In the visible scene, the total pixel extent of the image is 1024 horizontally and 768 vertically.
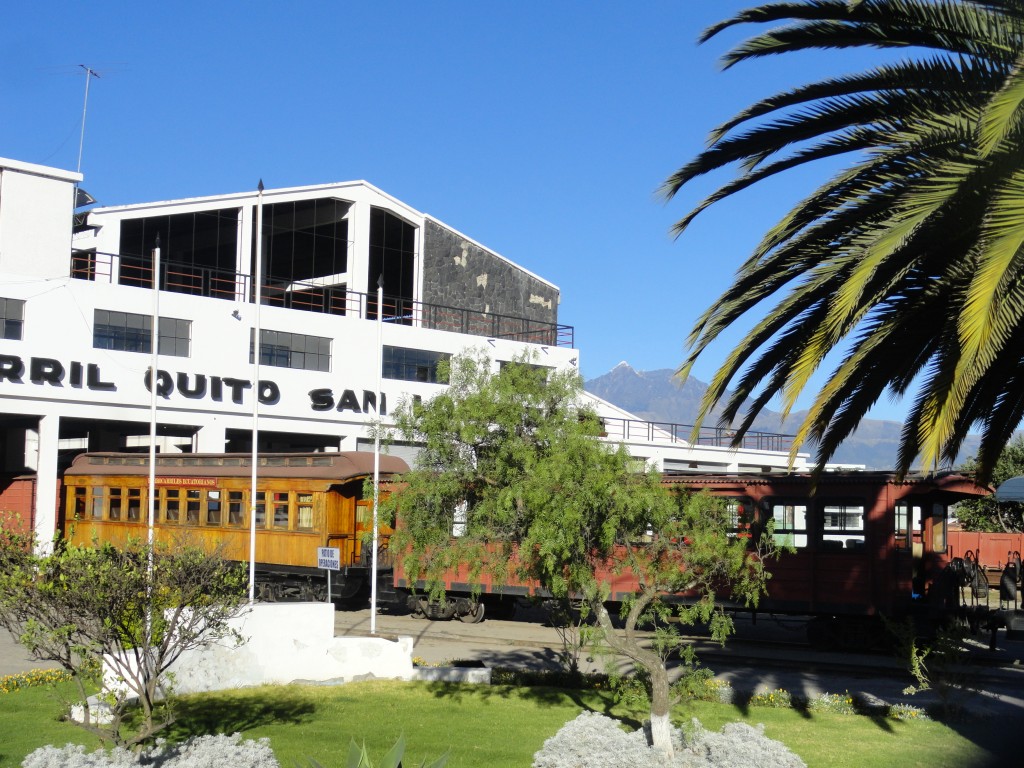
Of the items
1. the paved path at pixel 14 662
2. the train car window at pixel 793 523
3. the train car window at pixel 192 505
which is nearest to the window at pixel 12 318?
the train car window at pixel 192 505

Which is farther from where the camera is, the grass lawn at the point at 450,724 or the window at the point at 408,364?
the window at the point at 408,364

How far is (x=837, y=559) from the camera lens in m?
19.2

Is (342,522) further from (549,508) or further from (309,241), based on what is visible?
(309,241)

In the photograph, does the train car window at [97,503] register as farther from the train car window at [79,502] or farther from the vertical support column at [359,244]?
the vertical support column at [359,244]

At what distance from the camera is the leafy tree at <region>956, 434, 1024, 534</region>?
40125 mm

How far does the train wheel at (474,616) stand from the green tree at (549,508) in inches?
504

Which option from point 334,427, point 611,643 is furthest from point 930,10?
point 334,427

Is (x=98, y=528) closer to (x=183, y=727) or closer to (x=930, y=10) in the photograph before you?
(x=183, y=727)

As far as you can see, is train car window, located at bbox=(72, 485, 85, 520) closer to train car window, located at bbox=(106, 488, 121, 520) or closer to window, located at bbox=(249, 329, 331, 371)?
train car window, located at bbox=(106, 488, 121, 520)

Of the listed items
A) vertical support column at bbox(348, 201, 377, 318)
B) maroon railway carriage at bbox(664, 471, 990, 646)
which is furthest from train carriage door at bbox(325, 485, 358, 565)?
vertical support column at bbox(348, 201, 377, 318)

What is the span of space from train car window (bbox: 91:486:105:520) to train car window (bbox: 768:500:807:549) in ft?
57.2

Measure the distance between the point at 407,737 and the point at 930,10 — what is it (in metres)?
8.52

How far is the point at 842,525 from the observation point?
63.6 ft

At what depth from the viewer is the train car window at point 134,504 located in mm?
27062
